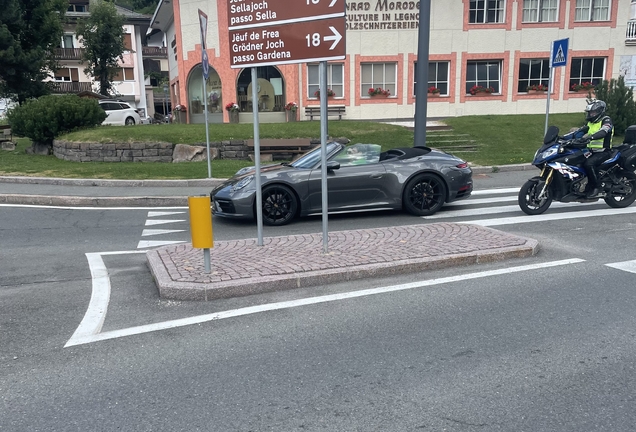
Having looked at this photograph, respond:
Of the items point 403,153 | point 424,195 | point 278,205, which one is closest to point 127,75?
point 403,153

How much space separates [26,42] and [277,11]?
2078 cm

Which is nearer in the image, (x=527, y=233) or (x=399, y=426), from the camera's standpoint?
(x=399, y=426)

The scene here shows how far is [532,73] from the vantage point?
2881 cm

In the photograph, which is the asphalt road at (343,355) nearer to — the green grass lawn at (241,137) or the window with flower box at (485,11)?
the green grass lawn at (241,137)

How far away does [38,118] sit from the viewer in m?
17.0

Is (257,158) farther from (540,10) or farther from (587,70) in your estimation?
(587,70)

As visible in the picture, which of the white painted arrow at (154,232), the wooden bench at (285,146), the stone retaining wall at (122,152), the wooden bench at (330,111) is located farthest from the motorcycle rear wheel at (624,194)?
the wooden bench at (330,111)

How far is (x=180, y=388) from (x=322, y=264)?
103 inches

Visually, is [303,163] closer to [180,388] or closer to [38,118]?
[180,388]

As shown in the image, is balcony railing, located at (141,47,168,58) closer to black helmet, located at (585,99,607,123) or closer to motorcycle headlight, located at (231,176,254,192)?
motorcycle headlight, located at (231,176,254,192)

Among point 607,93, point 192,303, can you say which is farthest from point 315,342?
point 607,93

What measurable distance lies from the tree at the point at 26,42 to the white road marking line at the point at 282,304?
765 inches

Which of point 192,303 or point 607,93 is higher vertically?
point 607,93

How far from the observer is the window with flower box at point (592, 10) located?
28.2 metres
